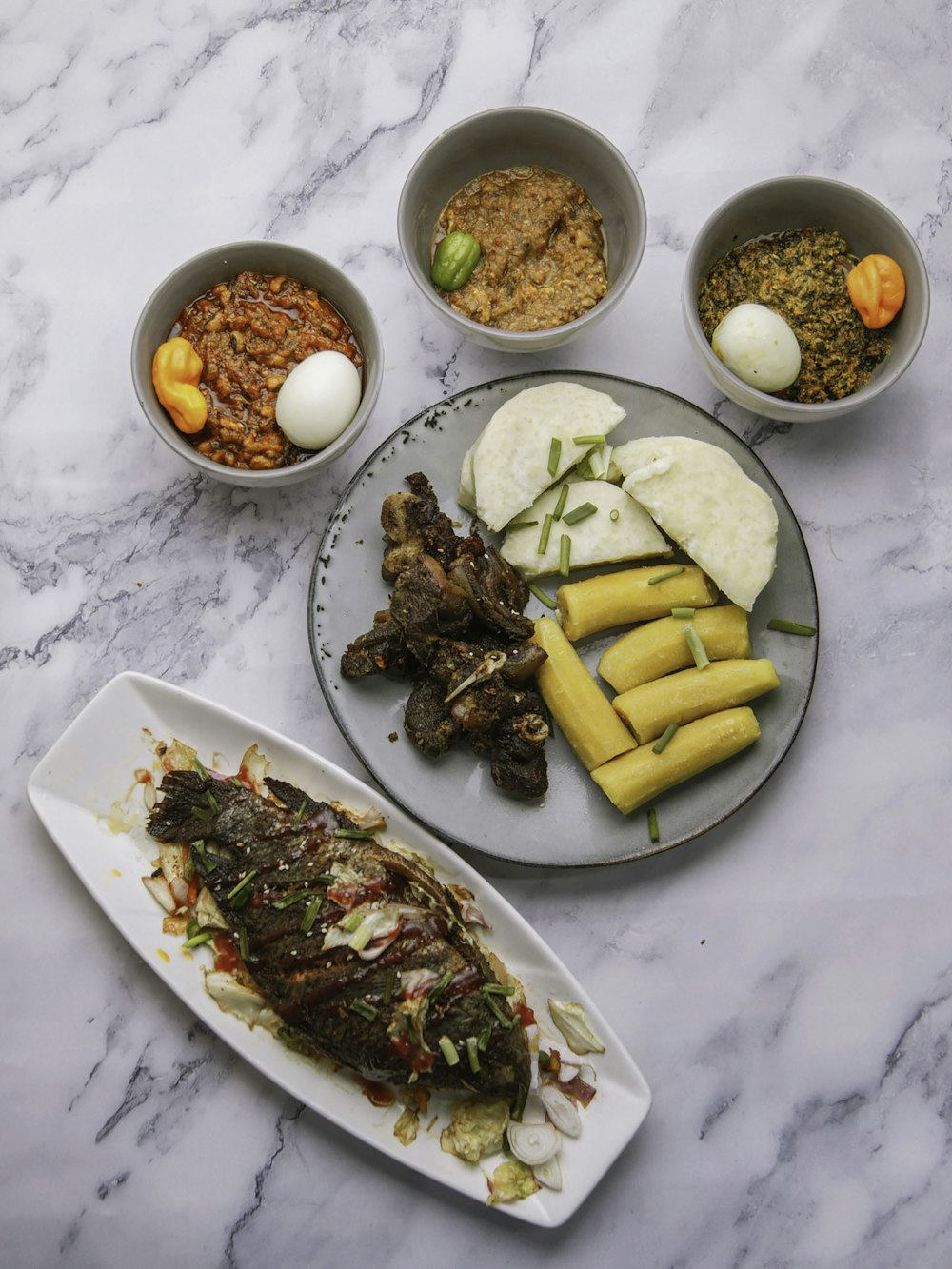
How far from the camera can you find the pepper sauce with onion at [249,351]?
139 inches

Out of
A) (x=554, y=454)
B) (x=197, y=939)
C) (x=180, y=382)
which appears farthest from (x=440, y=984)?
(x=180, y=382)

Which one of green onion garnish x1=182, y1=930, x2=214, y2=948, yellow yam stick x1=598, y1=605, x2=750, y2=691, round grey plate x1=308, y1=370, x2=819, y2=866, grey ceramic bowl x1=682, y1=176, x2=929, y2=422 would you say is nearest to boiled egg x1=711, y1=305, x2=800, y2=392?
grey ceramic bowl x1=682, y1=176, x2=929, y2=422

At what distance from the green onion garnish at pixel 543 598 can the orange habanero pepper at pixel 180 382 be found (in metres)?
1.22

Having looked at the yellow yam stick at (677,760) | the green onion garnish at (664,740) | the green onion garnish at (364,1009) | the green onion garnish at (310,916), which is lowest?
the yellow yam stick at (677,760)

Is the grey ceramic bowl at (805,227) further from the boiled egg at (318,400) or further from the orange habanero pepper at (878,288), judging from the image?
the boiled egg at (318,400)

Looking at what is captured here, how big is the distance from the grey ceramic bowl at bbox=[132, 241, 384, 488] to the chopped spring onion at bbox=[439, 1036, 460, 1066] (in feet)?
5.96

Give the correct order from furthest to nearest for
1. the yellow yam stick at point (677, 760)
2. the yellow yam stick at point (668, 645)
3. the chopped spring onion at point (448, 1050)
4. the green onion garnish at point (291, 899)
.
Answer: the yellow yam stick at point (668, 645)
the yellow yam stick at point (677, 760)
the green onion garnish at point (291, 899)
the chopped spring onion at point (448, 1050)

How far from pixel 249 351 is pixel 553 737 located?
1.62 m

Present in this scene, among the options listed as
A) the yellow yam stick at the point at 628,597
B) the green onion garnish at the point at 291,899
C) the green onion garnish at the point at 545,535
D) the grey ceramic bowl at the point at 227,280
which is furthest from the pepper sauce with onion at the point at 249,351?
the green onion garnish at the point at 291,899

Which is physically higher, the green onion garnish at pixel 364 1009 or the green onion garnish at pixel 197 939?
the green onion garnish at pixel 197 939

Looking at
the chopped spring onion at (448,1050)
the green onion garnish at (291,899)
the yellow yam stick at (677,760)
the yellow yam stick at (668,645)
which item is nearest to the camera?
the chopped spring onion at (448,1050)

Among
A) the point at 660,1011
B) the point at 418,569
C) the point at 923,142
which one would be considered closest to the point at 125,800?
the point at 418,569

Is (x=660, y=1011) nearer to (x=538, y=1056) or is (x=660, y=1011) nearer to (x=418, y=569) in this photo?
(x=538, y=1056)

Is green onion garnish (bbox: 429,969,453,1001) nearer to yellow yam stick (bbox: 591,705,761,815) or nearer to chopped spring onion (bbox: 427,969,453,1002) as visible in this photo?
chopped spring onion (bbox: 427,969,453,1002)
